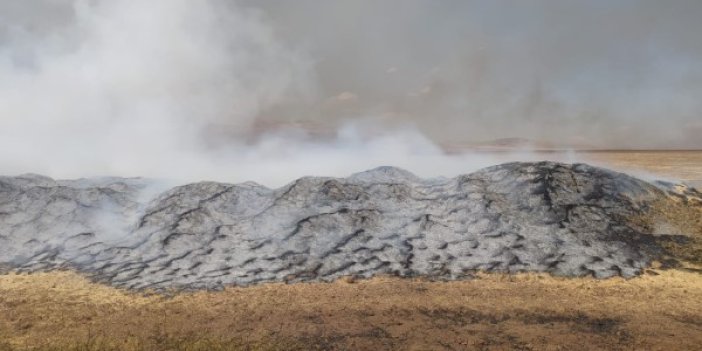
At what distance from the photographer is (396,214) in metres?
14.2

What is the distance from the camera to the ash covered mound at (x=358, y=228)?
38.7ft

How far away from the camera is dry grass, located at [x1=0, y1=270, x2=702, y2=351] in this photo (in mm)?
7984

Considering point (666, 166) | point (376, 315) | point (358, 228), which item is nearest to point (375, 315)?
point (376, 315)

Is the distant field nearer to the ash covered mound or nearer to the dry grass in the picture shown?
the ash covered mound

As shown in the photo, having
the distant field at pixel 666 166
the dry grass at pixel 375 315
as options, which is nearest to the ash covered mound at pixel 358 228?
the dry grass at pixel 375 315

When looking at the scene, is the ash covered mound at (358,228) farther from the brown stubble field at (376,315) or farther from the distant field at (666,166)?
the distant field at (666,166)

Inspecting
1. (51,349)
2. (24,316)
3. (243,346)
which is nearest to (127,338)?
(51,349)

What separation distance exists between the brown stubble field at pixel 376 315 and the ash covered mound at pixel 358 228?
73 centimetres

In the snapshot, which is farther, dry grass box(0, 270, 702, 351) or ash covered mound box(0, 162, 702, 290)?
ash covered mound box(0, 162, 702, 290)

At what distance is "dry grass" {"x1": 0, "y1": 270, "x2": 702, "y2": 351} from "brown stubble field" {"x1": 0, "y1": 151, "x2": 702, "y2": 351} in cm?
2

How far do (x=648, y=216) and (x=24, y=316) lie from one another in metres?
14.7

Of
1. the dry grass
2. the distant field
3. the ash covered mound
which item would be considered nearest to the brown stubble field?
the dry grass

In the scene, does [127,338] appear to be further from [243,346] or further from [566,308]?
[566,308]

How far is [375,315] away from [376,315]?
2cm
